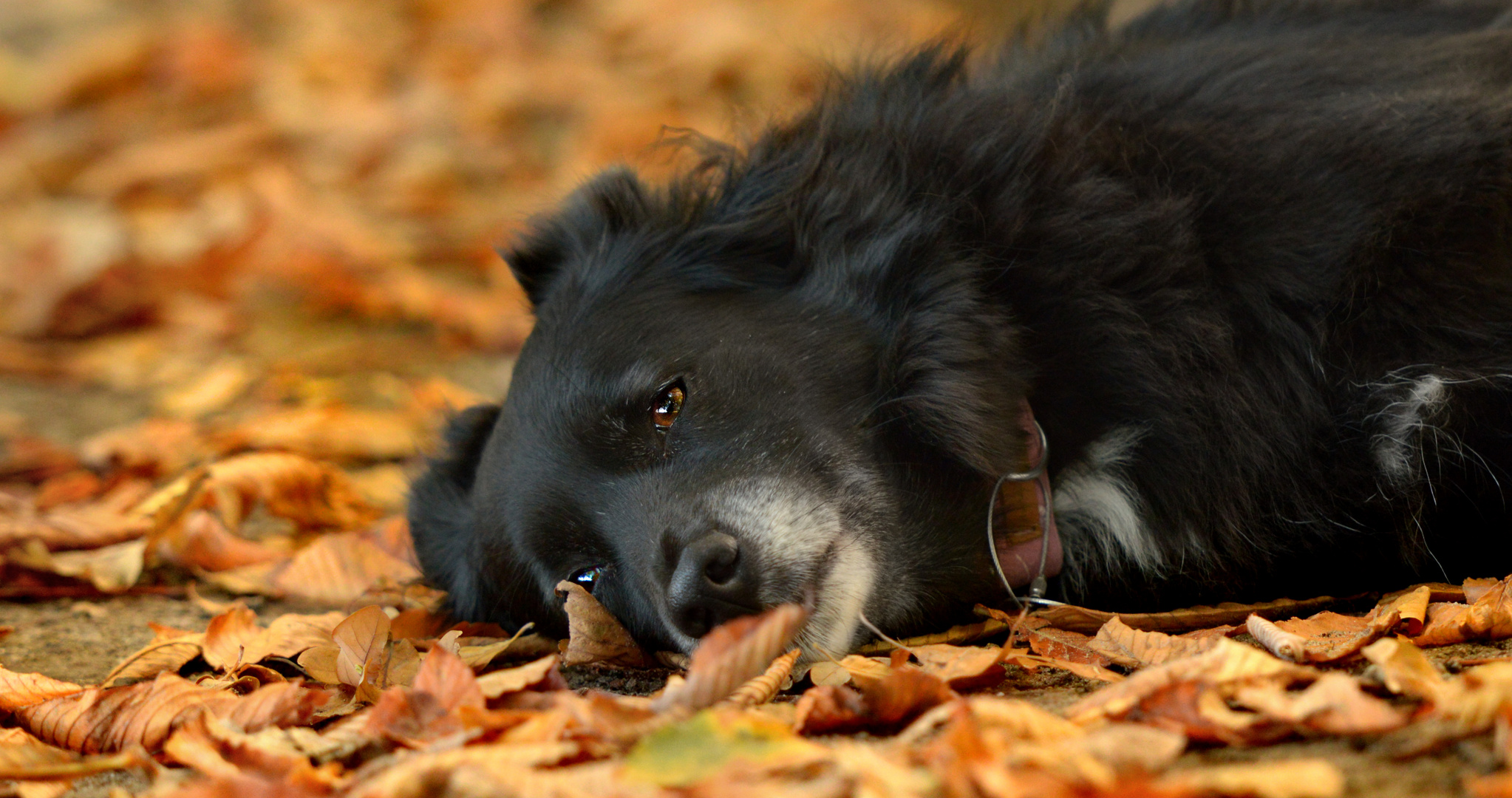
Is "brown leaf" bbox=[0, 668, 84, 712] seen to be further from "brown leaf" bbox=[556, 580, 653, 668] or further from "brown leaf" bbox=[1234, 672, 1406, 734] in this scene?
"brown leaf" bbox=[1234, 672, 1406, 734]

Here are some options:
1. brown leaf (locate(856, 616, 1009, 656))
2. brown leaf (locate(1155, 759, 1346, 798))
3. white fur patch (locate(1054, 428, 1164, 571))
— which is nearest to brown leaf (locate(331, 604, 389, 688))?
brown leaf (locate(856, 616, 1009, 656))

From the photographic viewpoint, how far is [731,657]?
1945 mm

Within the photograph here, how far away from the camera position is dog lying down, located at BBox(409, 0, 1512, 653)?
247cm

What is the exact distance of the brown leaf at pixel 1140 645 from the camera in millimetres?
2115

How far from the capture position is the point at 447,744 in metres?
1.78

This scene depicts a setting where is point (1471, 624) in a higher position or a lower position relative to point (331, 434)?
lower

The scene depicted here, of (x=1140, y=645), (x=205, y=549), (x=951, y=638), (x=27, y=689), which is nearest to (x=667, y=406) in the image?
(x=951, y=638)

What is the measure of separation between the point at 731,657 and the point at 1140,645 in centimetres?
74

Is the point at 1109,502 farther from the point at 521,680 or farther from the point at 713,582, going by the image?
the point at 521,680

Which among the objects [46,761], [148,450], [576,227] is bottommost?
[46,761]

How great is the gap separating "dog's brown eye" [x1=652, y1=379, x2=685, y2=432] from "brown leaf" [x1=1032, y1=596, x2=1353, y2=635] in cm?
82

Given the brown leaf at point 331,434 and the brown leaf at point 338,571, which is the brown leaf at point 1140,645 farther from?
the brown leaf at point 331,434

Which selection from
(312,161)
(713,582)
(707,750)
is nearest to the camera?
(707,750)

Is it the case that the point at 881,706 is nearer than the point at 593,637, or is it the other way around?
the point at 881,706
